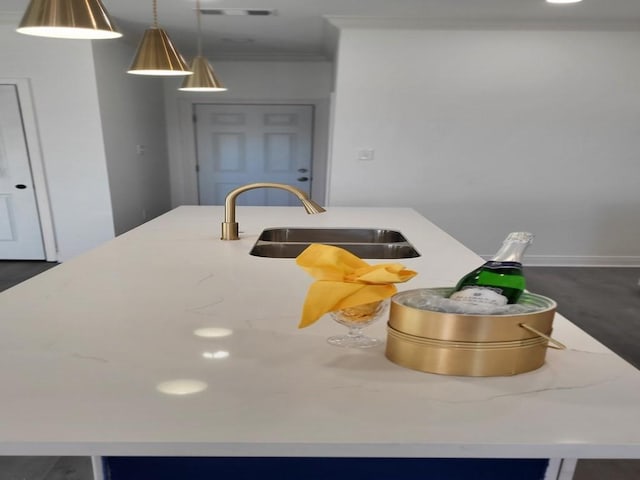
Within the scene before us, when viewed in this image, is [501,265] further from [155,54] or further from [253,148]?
[253,148]

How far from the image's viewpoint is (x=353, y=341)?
0.83 meters

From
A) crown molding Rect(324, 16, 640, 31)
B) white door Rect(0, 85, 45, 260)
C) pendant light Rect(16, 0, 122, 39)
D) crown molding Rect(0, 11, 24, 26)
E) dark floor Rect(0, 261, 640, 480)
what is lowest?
dark floor Rect(0, 261, 640, 480)

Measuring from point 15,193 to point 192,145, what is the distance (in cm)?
214

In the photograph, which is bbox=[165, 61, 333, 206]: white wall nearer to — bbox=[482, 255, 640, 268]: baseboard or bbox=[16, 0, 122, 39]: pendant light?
bbox=[482, 255, 640, 268]: baseboard

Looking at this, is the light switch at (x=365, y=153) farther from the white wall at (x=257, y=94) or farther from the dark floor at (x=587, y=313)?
the dark floor at (x=587, y=313)

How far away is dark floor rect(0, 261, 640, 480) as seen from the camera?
1.58m

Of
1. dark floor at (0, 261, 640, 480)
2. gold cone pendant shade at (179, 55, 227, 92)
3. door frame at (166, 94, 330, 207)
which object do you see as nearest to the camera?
dark floor at (0, 261, 640, 480)

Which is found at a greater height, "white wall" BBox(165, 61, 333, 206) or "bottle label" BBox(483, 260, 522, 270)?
"white wall" BBox(165, 61, 333, 206)

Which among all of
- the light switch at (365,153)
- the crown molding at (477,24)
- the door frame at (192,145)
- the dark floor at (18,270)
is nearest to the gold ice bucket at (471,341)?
the light switch at (365,153)

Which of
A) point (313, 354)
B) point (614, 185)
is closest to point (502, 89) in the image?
point (614, 185)

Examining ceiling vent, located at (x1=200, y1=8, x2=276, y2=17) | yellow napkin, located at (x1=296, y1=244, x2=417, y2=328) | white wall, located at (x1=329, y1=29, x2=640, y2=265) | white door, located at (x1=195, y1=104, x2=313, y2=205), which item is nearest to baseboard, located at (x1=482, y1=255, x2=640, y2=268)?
white wall, located at (x1=329, y1=29, x2=640, y2=265)

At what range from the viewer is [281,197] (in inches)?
219

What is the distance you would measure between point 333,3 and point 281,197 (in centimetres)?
279

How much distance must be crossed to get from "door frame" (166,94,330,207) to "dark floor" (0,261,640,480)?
2.04 metres
